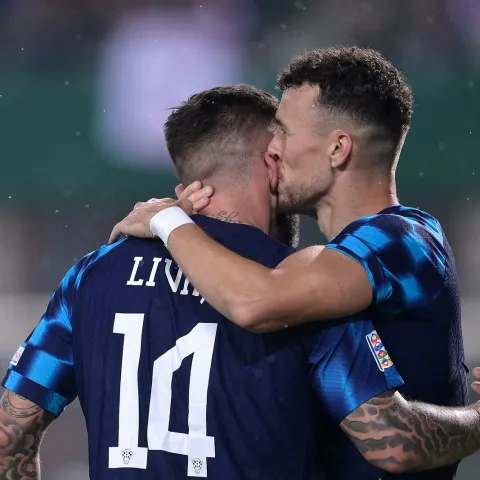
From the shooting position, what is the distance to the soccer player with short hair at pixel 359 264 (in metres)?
2.22

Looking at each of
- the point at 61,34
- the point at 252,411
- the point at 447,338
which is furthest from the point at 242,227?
the point at 61,34

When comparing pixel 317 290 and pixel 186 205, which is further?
pixel 186 205

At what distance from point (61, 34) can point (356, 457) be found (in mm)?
9173

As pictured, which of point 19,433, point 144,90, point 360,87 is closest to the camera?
point 19,433

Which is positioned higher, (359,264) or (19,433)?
(359,264)

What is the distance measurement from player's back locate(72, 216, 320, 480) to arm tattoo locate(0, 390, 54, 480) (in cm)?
28

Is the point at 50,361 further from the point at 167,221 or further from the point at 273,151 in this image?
the point at 273,151

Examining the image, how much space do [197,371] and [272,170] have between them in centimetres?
70

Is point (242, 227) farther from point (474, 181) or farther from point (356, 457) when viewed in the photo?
point (474, 181)

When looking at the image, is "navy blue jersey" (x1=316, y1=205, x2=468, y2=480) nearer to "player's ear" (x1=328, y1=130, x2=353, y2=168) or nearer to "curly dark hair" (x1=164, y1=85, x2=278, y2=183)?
"player's ear" (x1=328, y1=130, x2=353, y2=168)

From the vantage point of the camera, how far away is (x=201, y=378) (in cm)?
222

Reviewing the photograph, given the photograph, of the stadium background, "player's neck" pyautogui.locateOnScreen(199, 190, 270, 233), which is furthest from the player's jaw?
the stadium background

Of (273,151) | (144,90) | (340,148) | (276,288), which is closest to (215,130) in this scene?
(273,151)

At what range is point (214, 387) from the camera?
2219 millimetres
